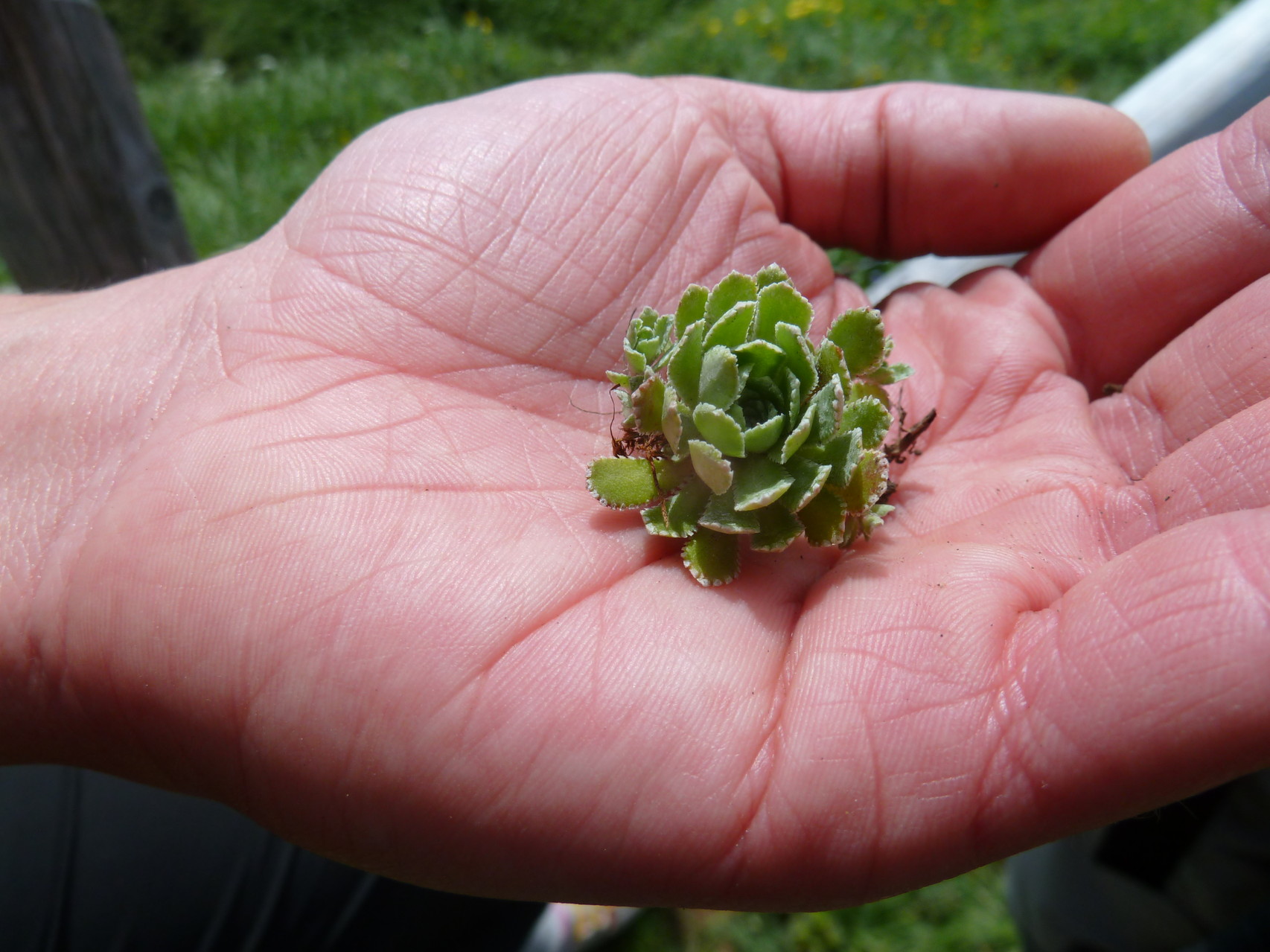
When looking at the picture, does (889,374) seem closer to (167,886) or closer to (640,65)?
(167,886)

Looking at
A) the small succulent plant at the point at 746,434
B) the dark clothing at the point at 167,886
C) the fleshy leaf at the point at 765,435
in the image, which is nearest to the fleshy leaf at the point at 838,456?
the small succulent plant at the point at 746,434

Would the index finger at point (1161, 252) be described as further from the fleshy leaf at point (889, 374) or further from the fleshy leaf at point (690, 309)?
the fleshy leaf at point (690, 309)

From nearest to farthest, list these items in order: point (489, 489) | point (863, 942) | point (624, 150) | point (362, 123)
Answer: point (489, 489) < point (624, 150) < point (863, 942) < point (362, 123)

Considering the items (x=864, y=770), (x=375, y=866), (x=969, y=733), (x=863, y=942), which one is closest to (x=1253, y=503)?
(x=969, y=733)

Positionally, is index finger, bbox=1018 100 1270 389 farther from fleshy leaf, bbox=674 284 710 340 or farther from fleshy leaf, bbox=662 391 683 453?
fleshy leaf, bbox=662 391 683 453

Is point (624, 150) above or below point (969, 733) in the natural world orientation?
above

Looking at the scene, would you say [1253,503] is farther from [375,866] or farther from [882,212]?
[375,866]
